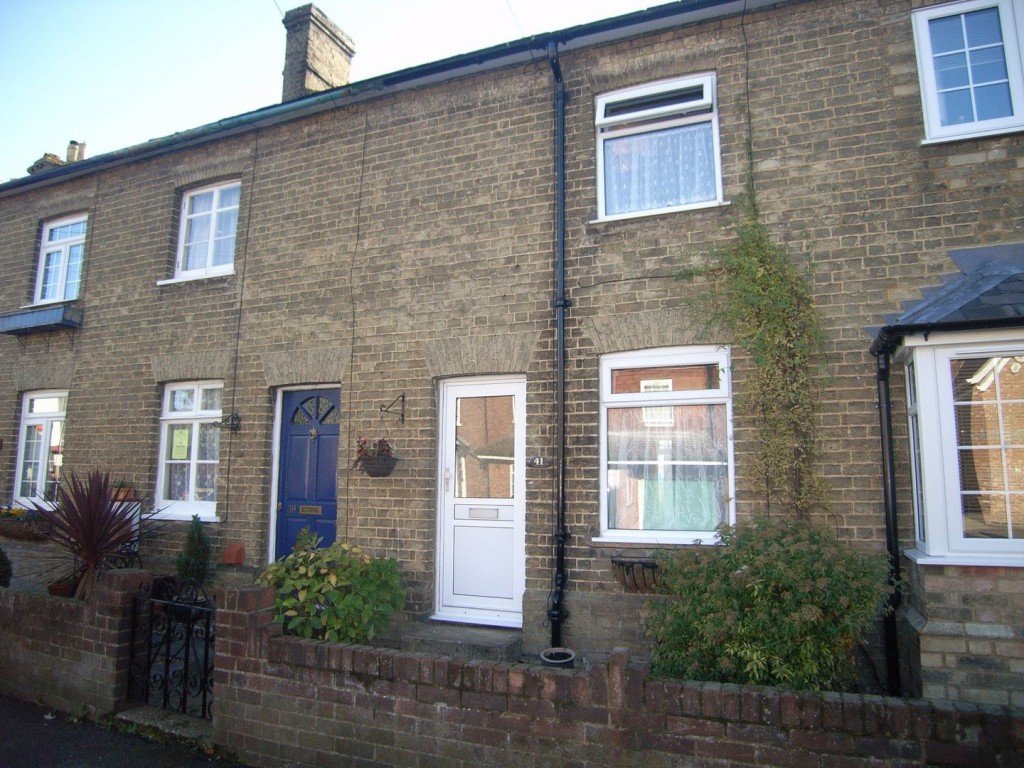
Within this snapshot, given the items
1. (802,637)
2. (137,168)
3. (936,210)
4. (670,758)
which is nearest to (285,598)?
(670,758)

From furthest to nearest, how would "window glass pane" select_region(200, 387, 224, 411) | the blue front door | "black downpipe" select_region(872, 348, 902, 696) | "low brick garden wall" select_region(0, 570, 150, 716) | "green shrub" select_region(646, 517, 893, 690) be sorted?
"window glass pane" select_region(200, 387, 224, 411), the blue front door, "black downpipe" select_region(872, 348, 902, 696), "low brick garden wall" select_region(0, 570, 150, 716), "green shrub" select_region(646, 517, 893, 690)

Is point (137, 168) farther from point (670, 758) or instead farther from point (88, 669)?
point (670, 758)

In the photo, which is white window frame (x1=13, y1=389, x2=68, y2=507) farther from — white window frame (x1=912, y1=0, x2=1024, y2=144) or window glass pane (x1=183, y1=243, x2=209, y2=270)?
white window frame (x1=912, y1=0, x2=1024, y2=144)

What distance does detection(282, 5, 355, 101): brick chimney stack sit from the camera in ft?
32.7

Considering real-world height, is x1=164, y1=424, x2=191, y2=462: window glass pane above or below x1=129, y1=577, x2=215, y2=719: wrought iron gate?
above

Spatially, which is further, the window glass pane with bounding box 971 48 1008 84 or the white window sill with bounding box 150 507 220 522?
the white window sill with bounding box 150 507 220 522

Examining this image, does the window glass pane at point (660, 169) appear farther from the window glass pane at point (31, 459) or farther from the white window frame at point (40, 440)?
the window glass pane at point (31, 459)

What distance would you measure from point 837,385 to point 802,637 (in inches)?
103

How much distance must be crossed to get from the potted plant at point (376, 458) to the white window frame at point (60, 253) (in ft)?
19.6

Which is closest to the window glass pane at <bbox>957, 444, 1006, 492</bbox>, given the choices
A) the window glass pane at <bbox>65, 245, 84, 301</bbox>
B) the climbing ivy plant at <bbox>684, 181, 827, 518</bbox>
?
the climbing ivy plant at <bbox>684, 181, 827, 518</bbox>

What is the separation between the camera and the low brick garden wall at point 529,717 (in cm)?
324

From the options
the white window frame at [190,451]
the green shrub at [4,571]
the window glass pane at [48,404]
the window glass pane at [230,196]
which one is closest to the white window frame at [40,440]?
the window glass pane at [48,404]

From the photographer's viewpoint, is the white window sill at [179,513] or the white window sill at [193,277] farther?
the white window sill at [193,277]

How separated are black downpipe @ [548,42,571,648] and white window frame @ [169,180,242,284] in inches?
172
